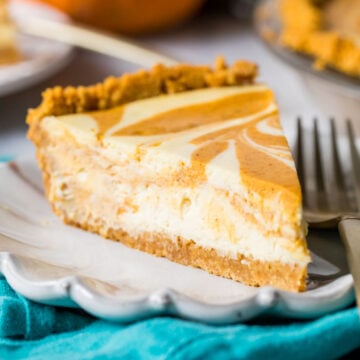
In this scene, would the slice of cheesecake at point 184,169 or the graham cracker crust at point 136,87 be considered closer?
the slice of cheesecake at point 184,169

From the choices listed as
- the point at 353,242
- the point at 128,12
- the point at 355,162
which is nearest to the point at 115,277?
the point at 353,242

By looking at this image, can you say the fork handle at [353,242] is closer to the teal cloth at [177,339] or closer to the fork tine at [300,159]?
the teal cloth at [177,339]

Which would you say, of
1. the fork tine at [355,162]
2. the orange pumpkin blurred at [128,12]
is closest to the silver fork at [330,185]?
the fork tine at [355,162]

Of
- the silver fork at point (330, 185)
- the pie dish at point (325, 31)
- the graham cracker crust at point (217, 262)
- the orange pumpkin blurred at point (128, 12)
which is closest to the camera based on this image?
the graham cracker crust at point (217, 262)

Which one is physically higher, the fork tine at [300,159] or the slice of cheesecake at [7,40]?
the slice of cheesecake at [7,40]

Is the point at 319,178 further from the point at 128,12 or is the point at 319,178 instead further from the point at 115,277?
the point at 128,12

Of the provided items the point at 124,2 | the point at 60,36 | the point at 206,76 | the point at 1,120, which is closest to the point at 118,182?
the point at 206,76
